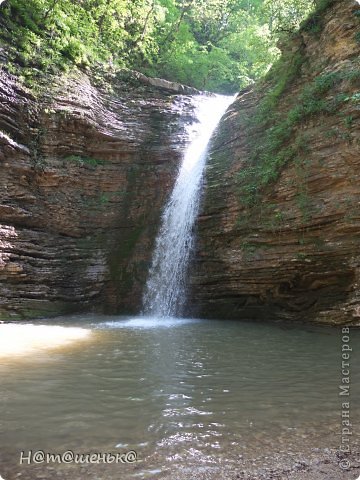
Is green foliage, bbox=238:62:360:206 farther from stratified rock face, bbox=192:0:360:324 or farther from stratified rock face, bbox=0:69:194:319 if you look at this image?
stratified rock face, bbox=0:69:194:319

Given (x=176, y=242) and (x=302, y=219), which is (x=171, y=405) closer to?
(x=302, y=219)

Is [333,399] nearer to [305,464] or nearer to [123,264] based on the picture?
[305,464]

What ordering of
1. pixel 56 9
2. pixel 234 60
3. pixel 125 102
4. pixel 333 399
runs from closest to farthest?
pixel 333 399, pixel 56 9, pixel 125 102, pixel 234 60

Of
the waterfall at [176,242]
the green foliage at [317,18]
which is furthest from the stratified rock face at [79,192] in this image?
the green foliage at [317,18]

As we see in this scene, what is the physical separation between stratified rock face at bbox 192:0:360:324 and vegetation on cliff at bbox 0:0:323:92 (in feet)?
9.03

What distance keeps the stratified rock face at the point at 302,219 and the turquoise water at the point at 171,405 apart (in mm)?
3297

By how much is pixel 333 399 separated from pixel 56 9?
15523mm

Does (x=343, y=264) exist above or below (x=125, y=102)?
below

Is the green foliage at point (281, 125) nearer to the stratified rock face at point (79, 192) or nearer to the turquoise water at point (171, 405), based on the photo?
the stratified rock face at point (79, 192)

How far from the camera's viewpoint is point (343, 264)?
9266mm

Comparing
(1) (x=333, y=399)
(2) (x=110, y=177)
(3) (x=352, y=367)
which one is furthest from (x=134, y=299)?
(1) (x=333, y=399)

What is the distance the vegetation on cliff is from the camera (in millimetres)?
13539

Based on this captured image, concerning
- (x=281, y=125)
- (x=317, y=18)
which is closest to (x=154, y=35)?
(x=317, y=18)

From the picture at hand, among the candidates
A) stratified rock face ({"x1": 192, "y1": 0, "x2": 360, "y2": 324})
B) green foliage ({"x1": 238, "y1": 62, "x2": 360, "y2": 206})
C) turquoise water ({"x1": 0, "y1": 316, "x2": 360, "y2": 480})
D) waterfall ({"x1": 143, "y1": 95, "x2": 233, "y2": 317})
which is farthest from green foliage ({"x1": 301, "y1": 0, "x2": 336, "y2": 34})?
turquoise water ({"x1": 0, "y1": 316, "x2": 360, "y2": 480})
